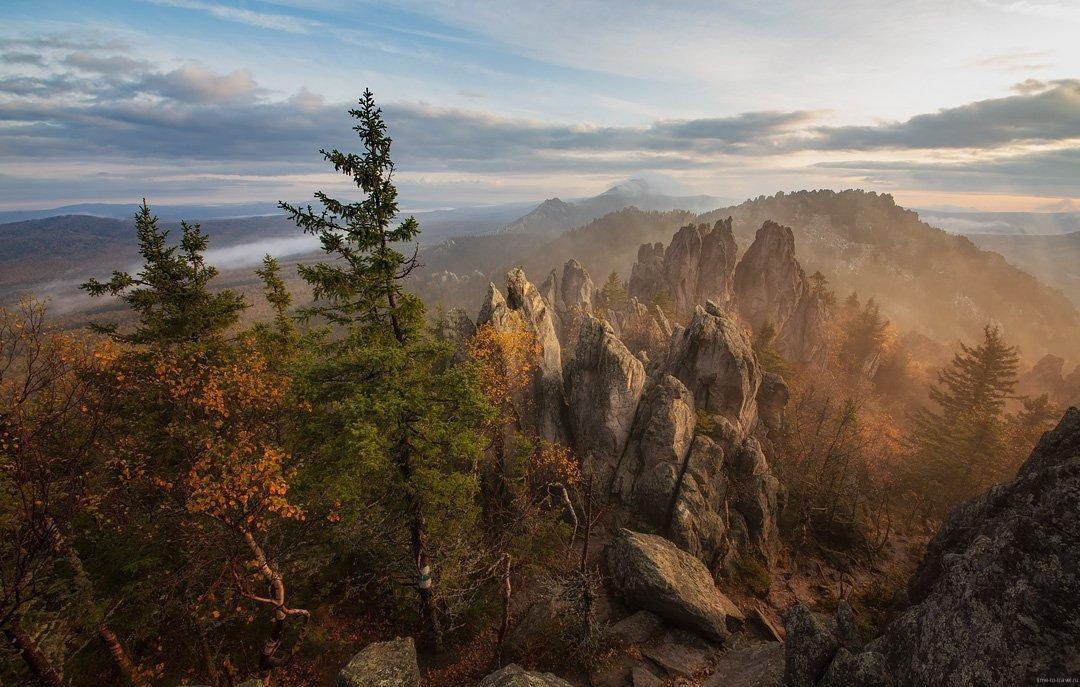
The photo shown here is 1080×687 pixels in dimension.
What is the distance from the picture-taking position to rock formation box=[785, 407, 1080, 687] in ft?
32.3

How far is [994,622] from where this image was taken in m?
10.6

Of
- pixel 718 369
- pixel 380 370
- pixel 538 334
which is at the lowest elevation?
pixel 718 369

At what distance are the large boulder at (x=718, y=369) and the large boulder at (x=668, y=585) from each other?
1988 centimetres

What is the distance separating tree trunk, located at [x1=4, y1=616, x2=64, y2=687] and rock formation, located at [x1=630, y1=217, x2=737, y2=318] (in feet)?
281

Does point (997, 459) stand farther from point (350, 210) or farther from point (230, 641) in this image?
point (230, 641)

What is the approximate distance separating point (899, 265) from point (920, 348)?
3281 inches

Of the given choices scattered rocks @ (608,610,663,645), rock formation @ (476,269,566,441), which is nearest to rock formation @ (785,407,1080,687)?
scattered rocks @ (608,610,663,645)

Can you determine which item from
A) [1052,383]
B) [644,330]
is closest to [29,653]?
[644,330]

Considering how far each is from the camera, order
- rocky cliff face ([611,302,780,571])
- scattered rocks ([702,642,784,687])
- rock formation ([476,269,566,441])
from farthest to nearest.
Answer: rock formation ([476,269,566,441]), rocky cliff face ([611,302,780,571]), scattered rocks ([702,642,784,687])

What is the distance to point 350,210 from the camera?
14.2m

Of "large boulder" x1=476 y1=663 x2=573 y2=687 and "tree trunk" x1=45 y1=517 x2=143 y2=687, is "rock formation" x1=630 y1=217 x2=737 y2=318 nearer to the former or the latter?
"large boulder" x1=476 y1=663 x2=573 y2=687

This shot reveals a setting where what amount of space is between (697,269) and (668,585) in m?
79.6

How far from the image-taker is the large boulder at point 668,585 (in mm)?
20562

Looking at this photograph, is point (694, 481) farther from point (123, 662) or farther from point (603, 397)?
point (123, 662)
